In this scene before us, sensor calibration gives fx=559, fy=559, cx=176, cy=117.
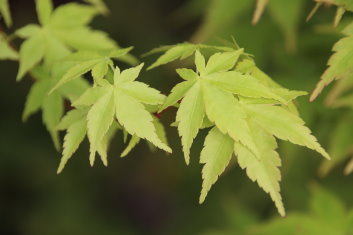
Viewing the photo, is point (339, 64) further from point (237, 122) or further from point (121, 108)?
point (121, 108)

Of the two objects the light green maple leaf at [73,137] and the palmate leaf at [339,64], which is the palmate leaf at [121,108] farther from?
the palmate leaf at [339,64]

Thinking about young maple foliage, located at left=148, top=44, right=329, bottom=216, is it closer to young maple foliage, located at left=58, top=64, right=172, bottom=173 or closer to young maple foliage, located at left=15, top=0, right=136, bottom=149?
young maple foliage, located at left=58, top=64, right=172, bottom=173

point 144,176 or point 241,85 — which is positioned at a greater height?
point 241,85

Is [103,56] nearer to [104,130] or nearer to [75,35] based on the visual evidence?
[104,130]

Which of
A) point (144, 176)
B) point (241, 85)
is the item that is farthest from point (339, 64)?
point (144, 176)

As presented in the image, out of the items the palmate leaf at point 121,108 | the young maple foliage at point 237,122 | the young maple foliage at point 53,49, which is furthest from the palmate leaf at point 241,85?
the young maple foliage at point 53,49

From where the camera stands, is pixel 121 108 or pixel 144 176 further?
pixel 144 176
